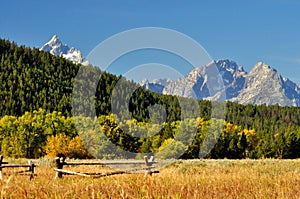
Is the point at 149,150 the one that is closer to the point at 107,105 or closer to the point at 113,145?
the point at 113,145

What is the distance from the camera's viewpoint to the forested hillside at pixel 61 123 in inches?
2689

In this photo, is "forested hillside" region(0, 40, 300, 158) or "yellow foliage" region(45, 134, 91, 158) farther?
"yellow foliage" region(45, 134, 91, 158)

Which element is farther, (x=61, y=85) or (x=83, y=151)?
(x=61, y=85)

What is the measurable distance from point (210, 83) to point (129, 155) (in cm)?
5495

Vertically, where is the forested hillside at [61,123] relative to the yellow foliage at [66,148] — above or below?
above

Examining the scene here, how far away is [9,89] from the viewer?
150125 millimetres

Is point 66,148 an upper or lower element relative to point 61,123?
lower

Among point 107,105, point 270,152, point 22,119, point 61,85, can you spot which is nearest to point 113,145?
point 22,119

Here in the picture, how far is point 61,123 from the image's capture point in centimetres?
8494

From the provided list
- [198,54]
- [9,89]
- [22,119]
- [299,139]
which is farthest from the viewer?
[9,89]

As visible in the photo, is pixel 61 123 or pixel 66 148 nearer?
pixel 66 148

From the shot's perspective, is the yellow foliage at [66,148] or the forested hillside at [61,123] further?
the yellow foliage at [66,148]

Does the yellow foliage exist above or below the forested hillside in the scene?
below

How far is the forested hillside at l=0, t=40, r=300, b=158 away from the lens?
224ft
